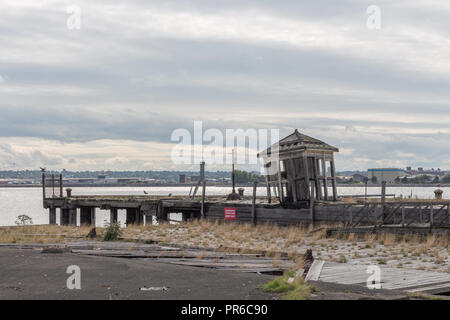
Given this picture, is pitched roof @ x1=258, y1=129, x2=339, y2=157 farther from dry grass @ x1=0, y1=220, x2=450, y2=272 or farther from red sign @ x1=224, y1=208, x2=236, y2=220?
dry grass @ x1=0, y1=220, x2=450, y2=272

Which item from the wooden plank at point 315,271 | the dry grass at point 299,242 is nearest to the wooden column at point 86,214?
the dry grass at point 299,242

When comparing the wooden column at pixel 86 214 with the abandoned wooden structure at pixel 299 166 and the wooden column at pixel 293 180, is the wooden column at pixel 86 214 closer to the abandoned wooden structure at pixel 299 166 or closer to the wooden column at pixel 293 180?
the abandoned wooden structure at pixel 299 166

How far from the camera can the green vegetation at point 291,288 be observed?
1062 centimetres

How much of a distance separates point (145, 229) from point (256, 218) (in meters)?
6.06

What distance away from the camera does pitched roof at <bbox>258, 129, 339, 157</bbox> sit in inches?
1225

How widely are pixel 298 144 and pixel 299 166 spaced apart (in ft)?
3.84

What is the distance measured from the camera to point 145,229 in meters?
32.3

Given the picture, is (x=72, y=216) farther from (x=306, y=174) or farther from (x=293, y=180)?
(x=306, y=174)

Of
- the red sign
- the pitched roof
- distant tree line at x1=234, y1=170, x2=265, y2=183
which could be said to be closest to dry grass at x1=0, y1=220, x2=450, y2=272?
the red sign

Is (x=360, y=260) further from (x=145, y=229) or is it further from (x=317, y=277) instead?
(x=145, y=229)

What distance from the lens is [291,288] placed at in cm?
1148

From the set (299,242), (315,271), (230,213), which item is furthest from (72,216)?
(315,271)

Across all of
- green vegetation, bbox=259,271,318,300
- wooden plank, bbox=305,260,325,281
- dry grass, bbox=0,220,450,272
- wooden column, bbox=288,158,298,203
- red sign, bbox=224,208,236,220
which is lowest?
dry grass, bbox=0,220,450,272
